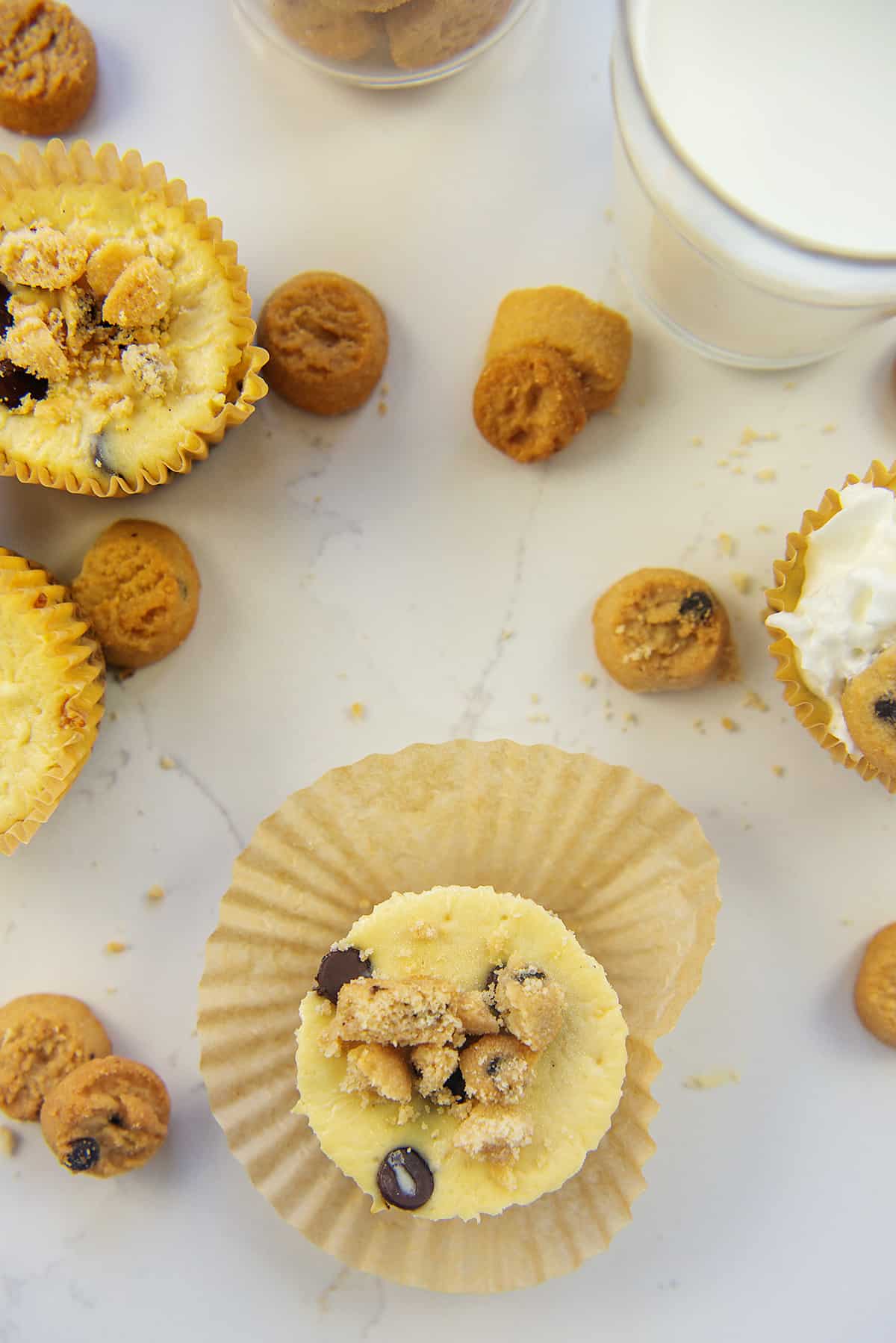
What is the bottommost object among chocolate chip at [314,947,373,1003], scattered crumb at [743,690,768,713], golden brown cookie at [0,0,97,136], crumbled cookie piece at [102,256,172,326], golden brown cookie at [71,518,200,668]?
chocolate chip at [314,947,373,1003]

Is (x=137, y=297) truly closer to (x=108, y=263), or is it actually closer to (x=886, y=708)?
(x=108, y=263)

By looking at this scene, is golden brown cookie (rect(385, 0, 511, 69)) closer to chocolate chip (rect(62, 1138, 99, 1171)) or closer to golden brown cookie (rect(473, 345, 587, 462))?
golden brown cookie (rect(473, 345, 587, 462))

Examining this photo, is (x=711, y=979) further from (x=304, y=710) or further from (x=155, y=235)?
(x=155, y=235)

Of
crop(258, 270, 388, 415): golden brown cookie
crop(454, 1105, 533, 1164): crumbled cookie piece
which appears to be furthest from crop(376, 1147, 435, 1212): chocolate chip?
crop(258, 270, 388, 415): golden brown cookie

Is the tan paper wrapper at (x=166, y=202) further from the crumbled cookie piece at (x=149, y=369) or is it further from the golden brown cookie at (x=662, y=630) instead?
the golden brown cookie at (x=662, y=630)

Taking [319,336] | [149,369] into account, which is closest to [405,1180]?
[149,369]

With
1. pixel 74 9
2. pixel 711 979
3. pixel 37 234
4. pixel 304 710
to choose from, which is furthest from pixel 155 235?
pixel 711 979

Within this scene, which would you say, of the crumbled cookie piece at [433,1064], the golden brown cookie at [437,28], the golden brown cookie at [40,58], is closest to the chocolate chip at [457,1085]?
the crumbled cookie piece at [433,1064]
